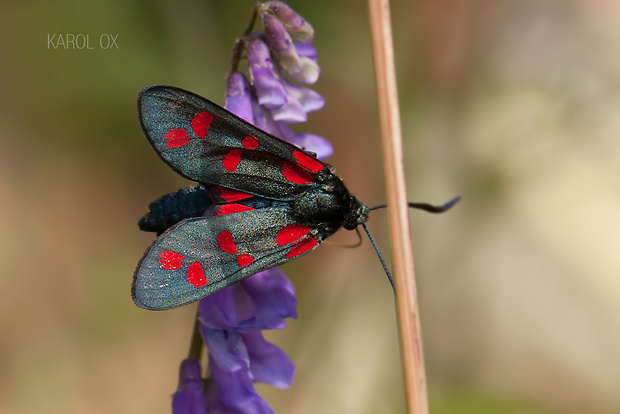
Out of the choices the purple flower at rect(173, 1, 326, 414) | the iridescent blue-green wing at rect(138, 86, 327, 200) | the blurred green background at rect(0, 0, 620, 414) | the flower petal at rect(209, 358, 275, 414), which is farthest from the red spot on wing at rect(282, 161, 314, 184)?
the blurred green background at rect(0, 0, 620, 414)

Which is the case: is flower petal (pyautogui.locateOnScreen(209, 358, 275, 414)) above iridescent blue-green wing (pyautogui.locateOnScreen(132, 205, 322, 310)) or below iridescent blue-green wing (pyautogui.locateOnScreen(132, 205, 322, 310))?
below

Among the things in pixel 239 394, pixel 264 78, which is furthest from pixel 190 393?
pixel 264 78

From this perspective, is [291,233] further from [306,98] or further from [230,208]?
[306,98]

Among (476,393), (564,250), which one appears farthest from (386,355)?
(564,250)

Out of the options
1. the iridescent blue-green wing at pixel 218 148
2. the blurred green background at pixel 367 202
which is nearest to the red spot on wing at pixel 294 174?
the iridescent blue-green wing at pixel 218 148

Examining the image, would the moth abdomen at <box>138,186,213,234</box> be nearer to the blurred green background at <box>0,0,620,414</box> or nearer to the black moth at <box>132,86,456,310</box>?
the black moth at <box>132,86,456,310</box>

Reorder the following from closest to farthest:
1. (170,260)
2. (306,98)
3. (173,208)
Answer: (170,260), (173,208), (306,98)

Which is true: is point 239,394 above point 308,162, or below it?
below
